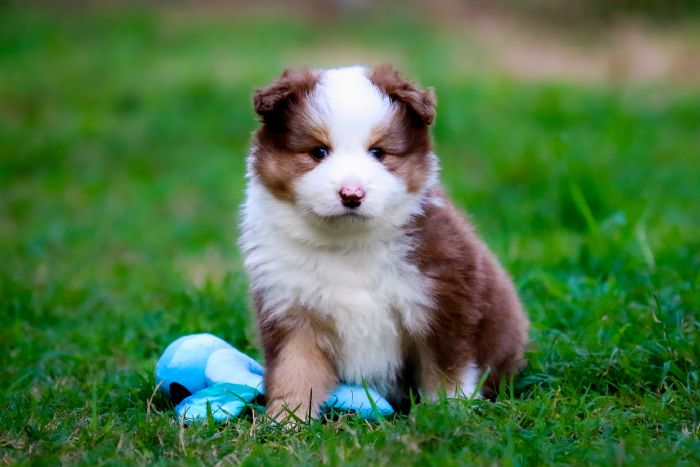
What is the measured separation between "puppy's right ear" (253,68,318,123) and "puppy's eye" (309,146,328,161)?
22 centimetres

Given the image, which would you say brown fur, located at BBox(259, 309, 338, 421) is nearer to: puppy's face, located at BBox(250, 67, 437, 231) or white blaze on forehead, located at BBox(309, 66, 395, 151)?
puppy's face, located at BBox(250, 67, 437, 231)

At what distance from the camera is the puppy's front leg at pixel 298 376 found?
11.9ft

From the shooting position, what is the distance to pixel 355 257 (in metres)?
3.72

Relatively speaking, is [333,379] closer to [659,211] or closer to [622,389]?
[622,389]

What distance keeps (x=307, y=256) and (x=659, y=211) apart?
4.43m

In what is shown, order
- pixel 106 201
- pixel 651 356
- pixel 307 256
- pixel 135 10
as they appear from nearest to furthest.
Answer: pixel 307 256 < pixel 651 356 < pixel 106 201 < pixel 135 10

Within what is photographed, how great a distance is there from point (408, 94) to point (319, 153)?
0.41 metres

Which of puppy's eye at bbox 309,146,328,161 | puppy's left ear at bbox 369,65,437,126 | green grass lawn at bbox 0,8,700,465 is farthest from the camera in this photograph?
puppy's left ear at bbox 369,65,437,126

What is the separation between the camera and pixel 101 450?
324 centimetres

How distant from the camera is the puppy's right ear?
3656 millimetres

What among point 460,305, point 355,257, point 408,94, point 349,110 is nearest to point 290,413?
point 355,257

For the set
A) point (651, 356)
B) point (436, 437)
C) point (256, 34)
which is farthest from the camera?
point (256, 34)

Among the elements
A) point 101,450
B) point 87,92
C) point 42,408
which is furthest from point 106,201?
point 101,450

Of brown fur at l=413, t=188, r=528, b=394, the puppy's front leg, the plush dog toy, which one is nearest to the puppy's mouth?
brown fur at l=413, t=188, r=528, b=394
